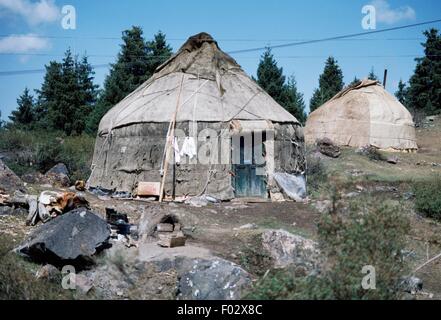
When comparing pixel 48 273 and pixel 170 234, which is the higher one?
pixel 170 234

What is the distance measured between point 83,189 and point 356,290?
9049 millimetres

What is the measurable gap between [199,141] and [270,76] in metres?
13.6

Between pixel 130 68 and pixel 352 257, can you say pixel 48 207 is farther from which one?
pixel 130 68

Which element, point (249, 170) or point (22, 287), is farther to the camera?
point (249, 170)

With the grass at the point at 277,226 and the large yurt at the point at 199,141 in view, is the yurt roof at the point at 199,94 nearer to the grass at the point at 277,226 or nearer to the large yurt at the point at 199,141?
the large yurt at the point at 199,141

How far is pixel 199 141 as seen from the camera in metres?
11.7

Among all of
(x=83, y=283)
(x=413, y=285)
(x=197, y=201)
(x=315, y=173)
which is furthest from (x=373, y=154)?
(x=83, y=283)

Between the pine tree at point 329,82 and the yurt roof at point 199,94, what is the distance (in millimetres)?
15804

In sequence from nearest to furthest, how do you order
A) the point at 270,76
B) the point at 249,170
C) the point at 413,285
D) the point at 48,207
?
the point at 413,285 < the point at 48,207 < the point at 249,170 < the point at 270,76

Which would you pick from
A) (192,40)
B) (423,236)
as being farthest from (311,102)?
(423,236)

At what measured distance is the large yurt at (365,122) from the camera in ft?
65.6

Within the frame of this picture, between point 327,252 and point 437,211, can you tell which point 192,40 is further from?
point 327,252

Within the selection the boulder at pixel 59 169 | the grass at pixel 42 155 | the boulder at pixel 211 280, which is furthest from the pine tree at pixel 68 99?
the boulder at pixel 211 280

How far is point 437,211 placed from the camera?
955cm
